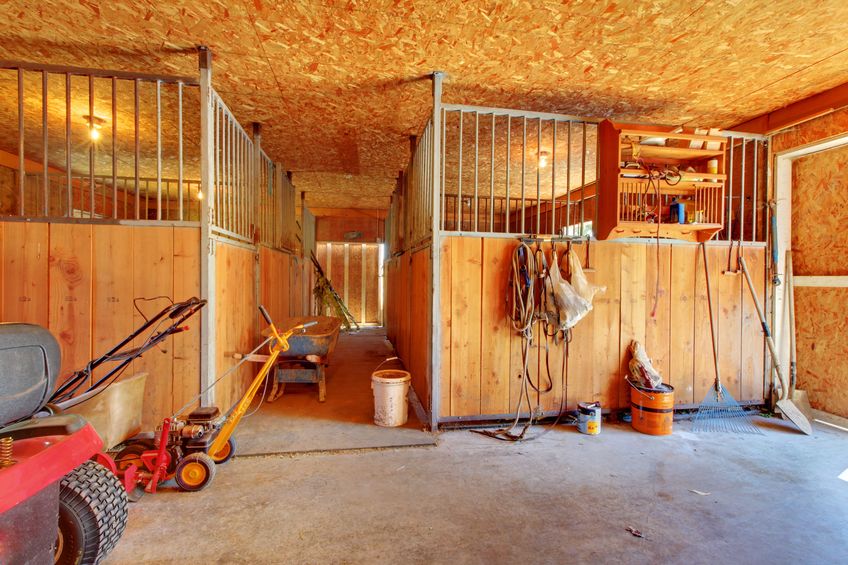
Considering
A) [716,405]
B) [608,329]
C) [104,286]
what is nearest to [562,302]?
[608,329]

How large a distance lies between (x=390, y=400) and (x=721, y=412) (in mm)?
3055

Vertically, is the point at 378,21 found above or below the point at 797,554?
above

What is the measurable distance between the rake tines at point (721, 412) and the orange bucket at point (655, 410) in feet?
1.65

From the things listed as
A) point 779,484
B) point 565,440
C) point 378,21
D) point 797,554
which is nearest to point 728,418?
point 779,484

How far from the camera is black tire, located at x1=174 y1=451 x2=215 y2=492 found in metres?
2.22

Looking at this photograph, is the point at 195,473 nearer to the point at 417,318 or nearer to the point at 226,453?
the point at 226,453

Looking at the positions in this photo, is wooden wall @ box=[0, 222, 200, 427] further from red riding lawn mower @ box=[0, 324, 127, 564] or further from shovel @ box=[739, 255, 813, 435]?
shovel @ box=[739, 255, 813, 435]

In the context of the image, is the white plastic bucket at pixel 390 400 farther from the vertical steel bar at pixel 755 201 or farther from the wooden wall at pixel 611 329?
the vertical steel bar at pixel 755 201

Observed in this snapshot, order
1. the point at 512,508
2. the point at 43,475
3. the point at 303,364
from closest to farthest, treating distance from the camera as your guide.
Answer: the point at 43,475
the point at 512,508
the point at 303,364

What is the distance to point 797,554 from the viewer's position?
178cm

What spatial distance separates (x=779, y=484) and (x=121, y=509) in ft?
11.5

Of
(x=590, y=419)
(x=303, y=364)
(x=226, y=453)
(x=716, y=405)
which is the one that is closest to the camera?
(x=226, y=453)

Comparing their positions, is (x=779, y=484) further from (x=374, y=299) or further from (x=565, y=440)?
(x=374, y=299)

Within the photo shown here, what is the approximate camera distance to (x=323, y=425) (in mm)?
3268
